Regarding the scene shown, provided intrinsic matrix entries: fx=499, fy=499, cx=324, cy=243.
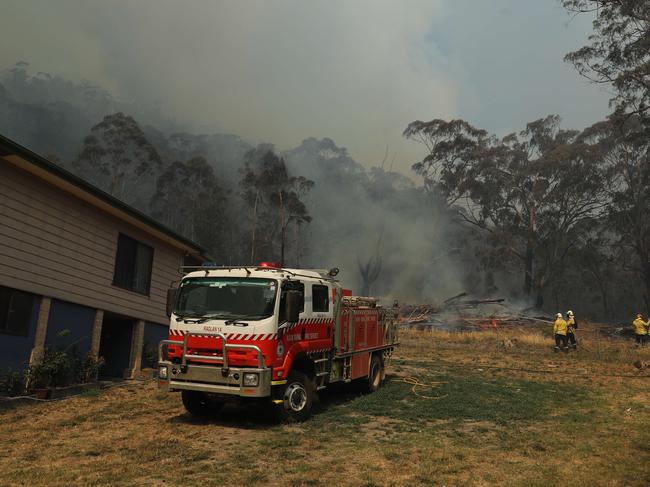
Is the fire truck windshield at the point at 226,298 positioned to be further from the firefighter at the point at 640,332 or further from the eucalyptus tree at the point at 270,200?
the eucalyptus tree at the point at 270,200

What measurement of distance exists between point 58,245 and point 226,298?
540 cm

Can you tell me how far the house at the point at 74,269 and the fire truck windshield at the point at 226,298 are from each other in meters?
0.66

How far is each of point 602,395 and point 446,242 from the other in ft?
165

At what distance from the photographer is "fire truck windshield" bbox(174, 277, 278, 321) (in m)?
8.19

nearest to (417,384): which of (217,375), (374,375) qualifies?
(374,375)

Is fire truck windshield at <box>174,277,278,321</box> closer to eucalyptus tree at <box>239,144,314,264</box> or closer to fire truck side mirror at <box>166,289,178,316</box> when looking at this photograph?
fire truck side mirror at <box>166,289,178,316</box>

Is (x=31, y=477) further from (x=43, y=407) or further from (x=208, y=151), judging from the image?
(x=208, y=151)

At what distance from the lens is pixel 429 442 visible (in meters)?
7.67

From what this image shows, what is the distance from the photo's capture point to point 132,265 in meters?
14.4

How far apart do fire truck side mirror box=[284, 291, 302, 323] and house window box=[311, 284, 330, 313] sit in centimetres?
104

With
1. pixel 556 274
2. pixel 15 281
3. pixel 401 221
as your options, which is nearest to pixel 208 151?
pixel 401 221

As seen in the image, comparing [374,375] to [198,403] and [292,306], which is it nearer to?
[198,403]

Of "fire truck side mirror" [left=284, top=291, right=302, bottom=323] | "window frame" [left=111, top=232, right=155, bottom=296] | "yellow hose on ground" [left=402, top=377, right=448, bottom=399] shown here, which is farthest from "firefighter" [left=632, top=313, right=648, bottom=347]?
"window frame" [left=111, top=232, right=155, bottom=296]

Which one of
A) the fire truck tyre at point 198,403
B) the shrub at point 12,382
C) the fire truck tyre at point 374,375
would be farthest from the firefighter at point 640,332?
the shrub at point 12,382
